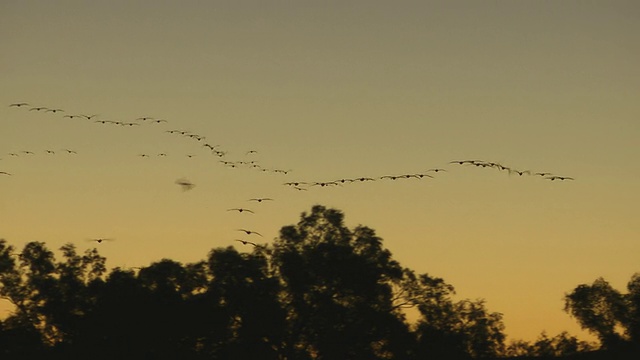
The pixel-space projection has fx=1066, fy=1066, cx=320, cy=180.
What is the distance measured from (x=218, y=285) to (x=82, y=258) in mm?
11420

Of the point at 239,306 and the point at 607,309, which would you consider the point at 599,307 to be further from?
the point at 239,306

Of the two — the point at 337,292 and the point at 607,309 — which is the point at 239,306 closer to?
the point at 337,292

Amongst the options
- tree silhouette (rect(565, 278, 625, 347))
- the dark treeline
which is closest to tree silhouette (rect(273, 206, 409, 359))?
the dark treeline

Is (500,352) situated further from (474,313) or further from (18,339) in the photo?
(18,339)

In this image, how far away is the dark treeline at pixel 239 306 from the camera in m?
78.3

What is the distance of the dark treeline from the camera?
78.3 m

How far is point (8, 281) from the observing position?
85.3 meters

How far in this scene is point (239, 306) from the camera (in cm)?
7981

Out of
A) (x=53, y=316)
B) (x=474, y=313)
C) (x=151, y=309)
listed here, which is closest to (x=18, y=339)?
(x=53, y=316)

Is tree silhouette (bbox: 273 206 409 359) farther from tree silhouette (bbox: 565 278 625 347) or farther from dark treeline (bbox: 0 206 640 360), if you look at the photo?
tree silhouette (bbox: 565 278 625 347)

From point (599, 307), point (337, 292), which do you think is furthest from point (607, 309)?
point (337, 292)

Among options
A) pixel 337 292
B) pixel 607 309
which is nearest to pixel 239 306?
pixel 337 292

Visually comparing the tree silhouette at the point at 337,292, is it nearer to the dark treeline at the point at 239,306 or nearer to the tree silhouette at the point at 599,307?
the dark treeline at the point at 239,306

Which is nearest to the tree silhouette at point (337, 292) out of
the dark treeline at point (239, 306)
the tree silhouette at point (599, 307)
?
the dark treeline at point (239, 306)
